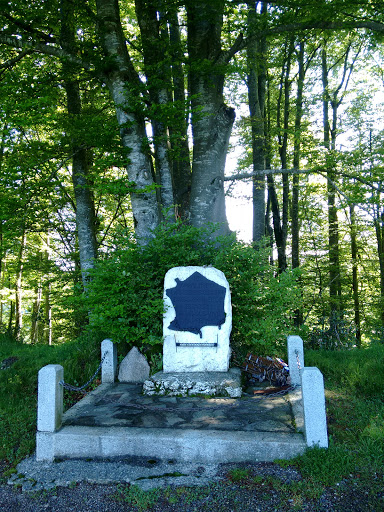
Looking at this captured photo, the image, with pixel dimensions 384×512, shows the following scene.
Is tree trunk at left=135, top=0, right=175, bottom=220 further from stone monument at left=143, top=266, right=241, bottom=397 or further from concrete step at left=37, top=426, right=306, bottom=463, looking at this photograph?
concrete step at left=37, top=426, right=306, bottom=463

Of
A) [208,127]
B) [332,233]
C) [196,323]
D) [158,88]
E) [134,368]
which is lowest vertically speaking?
[134,368]

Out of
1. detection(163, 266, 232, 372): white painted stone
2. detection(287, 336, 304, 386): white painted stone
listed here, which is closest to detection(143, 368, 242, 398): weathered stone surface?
detection(163, 266, 232, 372): white painted stone

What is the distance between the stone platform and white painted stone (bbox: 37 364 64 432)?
9cm

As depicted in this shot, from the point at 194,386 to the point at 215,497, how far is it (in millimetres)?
2210

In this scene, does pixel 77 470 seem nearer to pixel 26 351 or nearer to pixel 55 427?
pixel 55 427

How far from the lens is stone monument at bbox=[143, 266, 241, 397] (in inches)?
225

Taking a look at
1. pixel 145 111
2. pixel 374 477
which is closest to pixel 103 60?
pixel 145 111

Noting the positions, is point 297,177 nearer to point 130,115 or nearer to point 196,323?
point 130,115

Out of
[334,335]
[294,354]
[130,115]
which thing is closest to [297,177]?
[334,335]

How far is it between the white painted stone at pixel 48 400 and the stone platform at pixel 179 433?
89 millimetres

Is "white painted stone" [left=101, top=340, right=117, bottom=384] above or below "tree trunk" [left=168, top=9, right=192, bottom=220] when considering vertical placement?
below

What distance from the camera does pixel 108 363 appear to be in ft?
19.6

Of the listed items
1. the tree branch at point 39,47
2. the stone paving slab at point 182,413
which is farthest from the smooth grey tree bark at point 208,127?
the stone paving slab at point 182,413

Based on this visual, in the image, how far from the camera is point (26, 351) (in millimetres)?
7965
